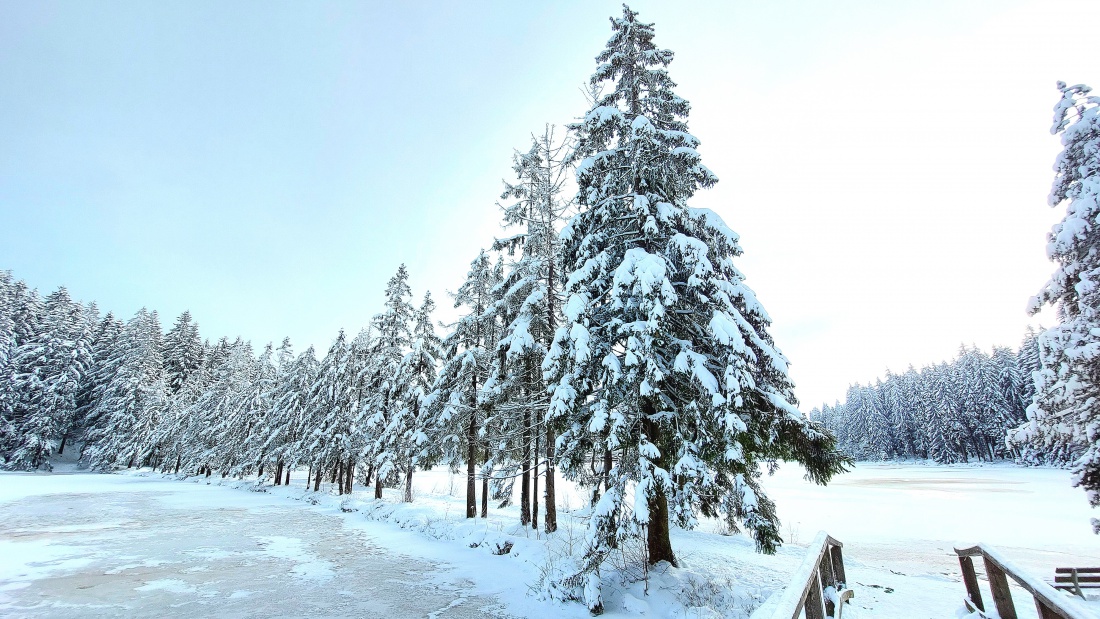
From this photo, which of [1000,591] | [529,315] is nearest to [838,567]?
[1000,591]

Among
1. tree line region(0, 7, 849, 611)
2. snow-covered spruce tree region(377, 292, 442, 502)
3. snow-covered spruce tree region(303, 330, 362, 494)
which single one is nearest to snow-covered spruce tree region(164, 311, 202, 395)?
snow-covered spruce tree region(303, 330, 362, 494)

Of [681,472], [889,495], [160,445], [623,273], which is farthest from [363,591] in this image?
[160,445]

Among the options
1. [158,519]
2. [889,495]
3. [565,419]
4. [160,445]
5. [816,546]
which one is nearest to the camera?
[816,546]

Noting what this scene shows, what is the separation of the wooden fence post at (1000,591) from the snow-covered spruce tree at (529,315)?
31.7 feet

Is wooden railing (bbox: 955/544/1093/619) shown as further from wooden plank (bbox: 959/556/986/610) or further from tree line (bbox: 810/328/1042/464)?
tree line (bbox: 810/328/1042/464)

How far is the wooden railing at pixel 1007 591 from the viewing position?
3215 millimetres

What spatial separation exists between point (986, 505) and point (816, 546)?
1337 inches

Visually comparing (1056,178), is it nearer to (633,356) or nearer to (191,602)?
(633,356)

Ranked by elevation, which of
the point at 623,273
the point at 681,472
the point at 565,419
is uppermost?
the point at 623,273

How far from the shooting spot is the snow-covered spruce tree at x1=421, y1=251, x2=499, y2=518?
1989cm

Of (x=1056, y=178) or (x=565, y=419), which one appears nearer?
(x=565, y=419)

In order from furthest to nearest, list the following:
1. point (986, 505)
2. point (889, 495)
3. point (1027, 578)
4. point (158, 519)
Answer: point (889, 495) < point (986, 505) < point (158, 519) < point (1027, 578)

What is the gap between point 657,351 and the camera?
10359mm

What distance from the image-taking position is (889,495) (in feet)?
119
